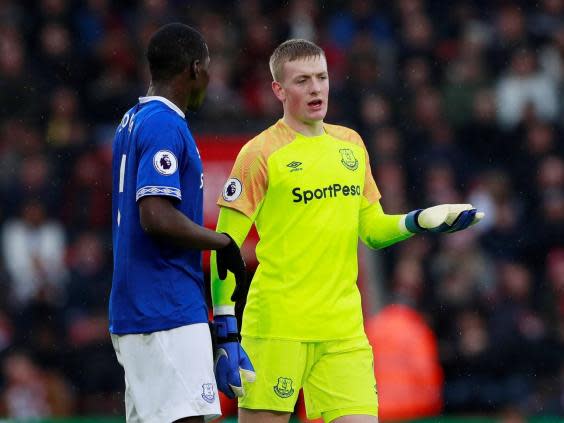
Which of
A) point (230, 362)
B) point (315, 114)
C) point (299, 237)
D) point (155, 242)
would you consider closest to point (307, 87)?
point (315, 114)

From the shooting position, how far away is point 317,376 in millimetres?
6438

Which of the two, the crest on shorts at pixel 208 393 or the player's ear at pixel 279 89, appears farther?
the player's ear at pixel 279 89

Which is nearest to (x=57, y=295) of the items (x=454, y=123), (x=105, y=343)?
(x=105, y=343)

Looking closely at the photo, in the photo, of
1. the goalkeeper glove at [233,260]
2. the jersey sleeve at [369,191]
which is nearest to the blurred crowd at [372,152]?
the jersey sleeve at [369,191]

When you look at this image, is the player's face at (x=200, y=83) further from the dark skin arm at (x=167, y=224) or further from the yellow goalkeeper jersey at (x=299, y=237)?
the yellow goalkeeper jersey at (x=299, y=237)

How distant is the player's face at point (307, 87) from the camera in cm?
649

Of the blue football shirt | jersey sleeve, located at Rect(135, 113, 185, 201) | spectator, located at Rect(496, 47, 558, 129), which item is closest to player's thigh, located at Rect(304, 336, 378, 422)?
the blue football shirt

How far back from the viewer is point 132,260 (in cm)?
557

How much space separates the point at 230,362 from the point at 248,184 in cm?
94

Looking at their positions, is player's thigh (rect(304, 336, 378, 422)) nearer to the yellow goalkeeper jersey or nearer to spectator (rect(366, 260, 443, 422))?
the yellow goalkeeper jersey

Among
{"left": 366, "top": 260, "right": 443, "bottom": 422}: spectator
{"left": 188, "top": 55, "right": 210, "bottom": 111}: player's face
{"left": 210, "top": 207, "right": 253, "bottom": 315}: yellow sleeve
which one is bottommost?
{"left": 366, "top": 260, "right": 443, "bottom": 422}: spectator

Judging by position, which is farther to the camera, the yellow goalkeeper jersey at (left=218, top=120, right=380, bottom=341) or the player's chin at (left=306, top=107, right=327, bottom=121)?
the player's chin at (left=306, top=107, right=327, bottom=121)

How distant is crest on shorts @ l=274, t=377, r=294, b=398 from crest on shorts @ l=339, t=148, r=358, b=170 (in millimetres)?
1056

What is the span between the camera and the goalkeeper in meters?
6.36
